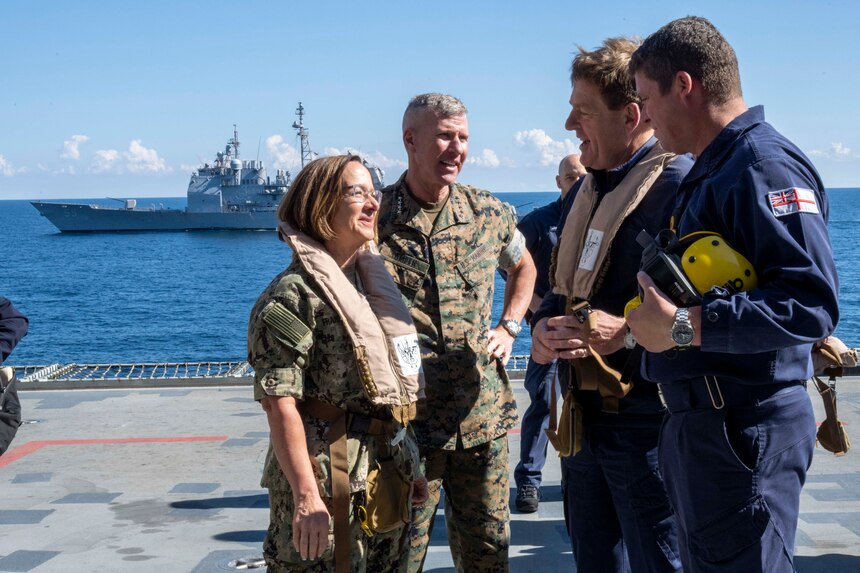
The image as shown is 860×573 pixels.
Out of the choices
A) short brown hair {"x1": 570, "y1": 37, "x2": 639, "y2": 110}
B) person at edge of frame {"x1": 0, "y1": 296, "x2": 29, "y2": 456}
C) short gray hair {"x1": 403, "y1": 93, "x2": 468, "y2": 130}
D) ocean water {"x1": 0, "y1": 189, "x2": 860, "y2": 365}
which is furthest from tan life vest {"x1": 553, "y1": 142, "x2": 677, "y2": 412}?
ocean water {"x1": 0, "y1": 189, "x2": 860, "y2": 365}

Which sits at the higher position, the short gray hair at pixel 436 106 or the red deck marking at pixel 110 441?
the short gray hair at pixel 436 106

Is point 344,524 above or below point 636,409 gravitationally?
below

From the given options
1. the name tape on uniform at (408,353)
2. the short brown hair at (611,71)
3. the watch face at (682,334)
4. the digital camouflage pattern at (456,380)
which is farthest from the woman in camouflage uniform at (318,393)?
the watch face at (682,334)

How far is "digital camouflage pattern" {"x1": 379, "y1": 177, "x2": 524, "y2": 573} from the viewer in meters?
3.31

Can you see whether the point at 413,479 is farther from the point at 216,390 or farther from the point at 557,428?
the point at 216,390

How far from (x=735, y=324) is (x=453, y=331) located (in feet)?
4.60

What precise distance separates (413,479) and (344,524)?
1.02 feet

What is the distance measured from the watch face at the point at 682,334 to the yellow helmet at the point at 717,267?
101mm

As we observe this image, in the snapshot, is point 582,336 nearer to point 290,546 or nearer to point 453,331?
point 453,331

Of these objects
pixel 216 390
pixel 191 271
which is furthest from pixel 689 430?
pixel 191 271

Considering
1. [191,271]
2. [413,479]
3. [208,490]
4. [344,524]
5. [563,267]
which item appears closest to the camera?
[344,524]

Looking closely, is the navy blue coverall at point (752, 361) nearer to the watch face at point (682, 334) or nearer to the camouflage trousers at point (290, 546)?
the watch face at point (682, 334)

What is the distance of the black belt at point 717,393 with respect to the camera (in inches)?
87.9

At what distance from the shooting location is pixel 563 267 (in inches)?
123
